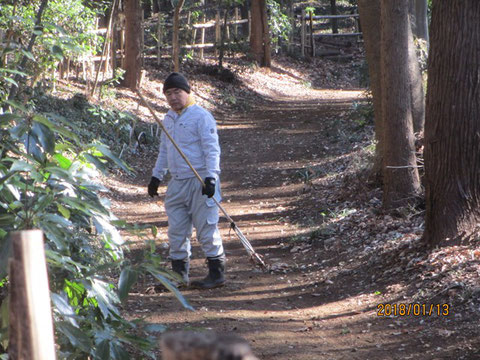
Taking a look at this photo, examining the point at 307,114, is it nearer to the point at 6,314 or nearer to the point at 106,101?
the point at 106,101

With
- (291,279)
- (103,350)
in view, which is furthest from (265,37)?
(103,350)

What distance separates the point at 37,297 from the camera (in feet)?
5.82

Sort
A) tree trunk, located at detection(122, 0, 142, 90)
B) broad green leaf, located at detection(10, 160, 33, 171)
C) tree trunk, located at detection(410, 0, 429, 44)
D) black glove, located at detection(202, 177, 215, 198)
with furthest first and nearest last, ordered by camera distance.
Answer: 1. tree trunk, located at detection(122, 0, 142, 90)
2. tree trunk, located at detection(410, 0, 429, 44)
3. black glove, located at detection(202, 177, 215, 198)
4. broad green leaf, located at detection(10, 160, 33, 171)

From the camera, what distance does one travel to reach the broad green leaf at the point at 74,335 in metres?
3.06

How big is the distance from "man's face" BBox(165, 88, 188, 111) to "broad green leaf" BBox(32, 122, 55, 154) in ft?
12.7

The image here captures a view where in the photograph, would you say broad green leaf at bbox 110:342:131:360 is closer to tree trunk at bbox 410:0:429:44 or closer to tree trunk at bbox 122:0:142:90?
tree trunk at bbox 410:0:429:44

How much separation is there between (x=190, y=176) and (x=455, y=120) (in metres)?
2.66

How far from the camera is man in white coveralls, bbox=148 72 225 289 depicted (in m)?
7.06

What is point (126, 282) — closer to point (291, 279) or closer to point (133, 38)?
point (291, 279)

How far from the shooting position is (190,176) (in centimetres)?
712

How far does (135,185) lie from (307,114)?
10564 millimetres

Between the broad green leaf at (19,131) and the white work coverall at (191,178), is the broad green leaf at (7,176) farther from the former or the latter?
the white work coverall at (191,178)
